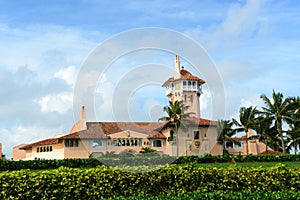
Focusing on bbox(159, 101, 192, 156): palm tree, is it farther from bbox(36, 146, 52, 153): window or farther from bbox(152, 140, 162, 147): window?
bbox(36, 146, 52, 153): window

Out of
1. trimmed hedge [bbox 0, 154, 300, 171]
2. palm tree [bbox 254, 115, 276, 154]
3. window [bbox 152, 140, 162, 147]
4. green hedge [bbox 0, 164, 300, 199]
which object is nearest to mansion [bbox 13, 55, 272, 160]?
window [bbox 152, 140, 162, 147]

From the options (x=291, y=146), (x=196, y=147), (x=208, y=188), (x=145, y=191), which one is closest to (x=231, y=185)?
(x=208, y=188)

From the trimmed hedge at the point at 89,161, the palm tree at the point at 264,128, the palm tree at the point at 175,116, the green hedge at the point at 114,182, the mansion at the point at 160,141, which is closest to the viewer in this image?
the green hedge at the point at 114,182

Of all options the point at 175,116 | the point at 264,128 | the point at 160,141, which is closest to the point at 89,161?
the point at 175,116

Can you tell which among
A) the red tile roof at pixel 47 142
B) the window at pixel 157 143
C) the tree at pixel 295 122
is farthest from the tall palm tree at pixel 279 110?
the red tile roof at pixel 47 142

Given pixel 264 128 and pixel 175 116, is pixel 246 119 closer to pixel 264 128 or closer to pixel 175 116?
pixel 264 128

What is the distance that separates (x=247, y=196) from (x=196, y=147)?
2965 centimetres

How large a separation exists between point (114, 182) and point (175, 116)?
93.4ft

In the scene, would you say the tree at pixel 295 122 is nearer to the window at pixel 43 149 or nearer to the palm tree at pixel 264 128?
the palm tree at pixel 264 128

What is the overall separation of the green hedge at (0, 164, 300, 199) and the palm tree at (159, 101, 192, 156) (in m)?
23.9

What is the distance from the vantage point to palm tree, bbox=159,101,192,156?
117ft

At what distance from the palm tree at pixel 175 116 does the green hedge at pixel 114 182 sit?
939 inches

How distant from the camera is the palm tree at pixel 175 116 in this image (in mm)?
35616

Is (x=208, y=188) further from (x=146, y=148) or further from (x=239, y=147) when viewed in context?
(x=239, y=147)
